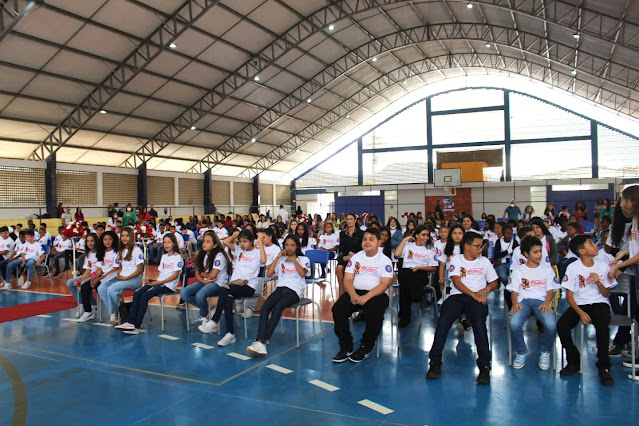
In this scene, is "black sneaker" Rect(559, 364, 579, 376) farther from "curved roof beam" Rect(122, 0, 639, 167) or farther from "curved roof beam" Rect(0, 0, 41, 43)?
"curved roof beam" Rect(0, 0, 41, 43)

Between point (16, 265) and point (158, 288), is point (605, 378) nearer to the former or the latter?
point (158, 288)

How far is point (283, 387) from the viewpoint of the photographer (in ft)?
13.6

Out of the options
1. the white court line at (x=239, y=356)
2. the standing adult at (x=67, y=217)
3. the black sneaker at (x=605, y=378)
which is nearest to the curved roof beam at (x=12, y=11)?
the standing adult at (x=67, y=217)

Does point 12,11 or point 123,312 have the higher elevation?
point 12,11

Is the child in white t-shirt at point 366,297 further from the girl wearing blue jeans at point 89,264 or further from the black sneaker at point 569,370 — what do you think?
the girl wearing blue jeans at point 89,264

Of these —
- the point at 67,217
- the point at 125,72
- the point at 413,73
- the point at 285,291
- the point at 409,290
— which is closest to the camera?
the point at 285,291

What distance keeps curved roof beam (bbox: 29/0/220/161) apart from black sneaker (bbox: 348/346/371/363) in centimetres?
1257

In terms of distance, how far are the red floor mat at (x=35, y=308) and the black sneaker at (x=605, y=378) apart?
7658mm

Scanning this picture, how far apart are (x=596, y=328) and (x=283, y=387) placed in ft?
9.40

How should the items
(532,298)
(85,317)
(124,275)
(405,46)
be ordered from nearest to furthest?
(532,298)
(124,275)
(85,317)
(405,46)

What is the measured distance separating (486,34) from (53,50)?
628 inches

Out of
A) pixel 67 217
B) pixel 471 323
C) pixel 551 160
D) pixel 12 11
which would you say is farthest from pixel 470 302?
pixel 551 160

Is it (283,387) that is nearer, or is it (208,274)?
(283,387)

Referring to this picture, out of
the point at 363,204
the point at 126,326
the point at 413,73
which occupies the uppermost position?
the point at 413,73
